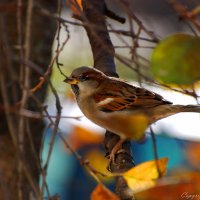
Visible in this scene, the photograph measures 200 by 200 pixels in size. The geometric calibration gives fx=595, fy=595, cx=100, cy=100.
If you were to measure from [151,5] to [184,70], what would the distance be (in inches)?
356

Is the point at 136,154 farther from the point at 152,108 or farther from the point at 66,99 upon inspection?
the point at 152,108

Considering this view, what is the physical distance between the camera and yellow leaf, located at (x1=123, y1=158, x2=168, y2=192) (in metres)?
1.81

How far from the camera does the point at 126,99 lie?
11.2ft

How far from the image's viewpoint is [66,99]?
490 cm

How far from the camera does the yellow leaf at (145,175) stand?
5.94 feet

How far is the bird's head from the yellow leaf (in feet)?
4.95

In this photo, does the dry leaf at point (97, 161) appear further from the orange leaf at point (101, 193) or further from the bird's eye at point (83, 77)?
the orange leaf at point (101, 193)

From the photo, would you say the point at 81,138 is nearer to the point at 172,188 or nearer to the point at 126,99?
the point at 126,99

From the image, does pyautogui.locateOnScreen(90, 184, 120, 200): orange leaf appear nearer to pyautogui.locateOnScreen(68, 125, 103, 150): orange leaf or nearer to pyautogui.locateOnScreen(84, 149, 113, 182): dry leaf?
pyautogui.locateOnScreen(84, 149, 113, 182): dry leaf

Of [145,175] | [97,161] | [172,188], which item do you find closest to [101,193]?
[145,175]

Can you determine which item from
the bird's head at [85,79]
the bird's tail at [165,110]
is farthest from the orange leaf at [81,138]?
the bird's tail at [165,110]

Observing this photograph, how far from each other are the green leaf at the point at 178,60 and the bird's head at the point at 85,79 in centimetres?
170

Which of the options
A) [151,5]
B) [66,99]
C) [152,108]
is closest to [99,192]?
[152,108]

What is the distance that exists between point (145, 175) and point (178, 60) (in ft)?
1.38
